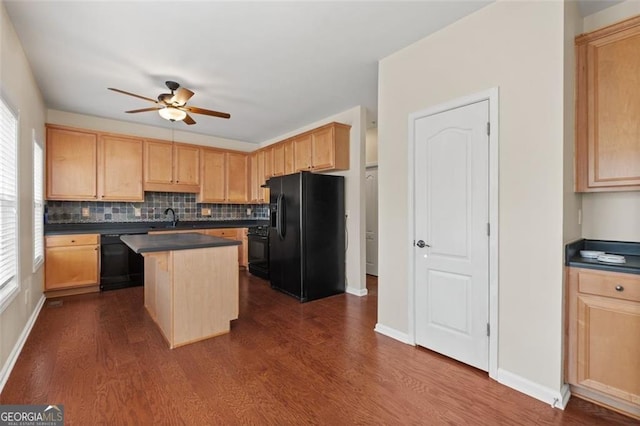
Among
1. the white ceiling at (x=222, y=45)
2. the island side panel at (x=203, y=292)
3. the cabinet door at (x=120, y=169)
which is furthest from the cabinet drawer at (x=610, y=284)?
the cabinet door at (x=120, y=169)

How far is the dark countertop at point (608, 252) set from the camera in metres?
1.70

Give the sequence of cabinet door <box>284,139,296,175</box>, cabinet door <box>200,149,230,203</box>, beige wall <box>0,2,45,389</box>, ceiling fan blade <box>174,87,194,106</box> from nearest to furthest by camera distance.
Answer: beige wall <box>0,2,45,389</box>
ceiling fan blade <box>174,87,194,106</box>
cabinet door <box>284,139,296,175</box>
cabinet door <box>200,149,230,203</box>

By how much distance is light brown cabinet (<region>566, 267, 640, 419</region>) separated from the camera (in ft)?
5.43

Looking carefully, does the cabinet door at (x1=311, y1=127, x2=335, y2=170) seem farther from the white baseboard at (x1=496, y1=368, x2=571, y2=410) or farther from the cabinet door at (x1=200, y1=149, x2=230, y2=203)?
the white baseboard at (x1=496, y1=368, x2=571, y2=410)

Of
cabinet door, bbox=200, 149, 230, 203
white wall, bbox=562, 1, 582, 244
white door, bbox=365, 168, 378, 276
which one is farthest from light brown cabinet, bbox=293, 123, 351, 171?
white wall, bbox=562, 1, 582, 244

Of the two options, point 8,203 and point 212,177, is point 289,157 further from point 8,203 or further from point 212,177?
point 8,203

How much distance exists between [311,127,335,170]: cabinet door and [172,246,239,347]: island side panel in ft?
6.41

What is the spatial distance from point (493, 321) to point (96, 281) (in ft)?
16.0

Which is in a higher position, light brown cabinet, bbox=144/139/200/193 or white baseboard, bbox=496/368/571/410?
light brown cabinet, bbox=144/139/200/193

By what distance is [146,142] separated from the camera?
4.85 metres

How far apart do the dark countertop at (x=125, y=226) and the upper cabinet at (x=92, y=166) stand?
45cm

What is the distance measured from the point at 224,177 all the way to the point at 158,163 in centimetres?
116

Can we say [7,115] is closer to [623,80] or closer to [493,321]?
[493,321]

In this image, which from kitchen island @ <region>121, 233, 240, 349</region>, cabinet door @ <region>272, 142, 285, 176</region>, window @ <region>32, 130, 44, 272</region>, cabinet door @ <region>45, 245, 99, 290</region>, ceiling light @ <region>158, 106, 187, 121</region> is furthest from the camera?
cabinet door @ <region>272, 142, 285, 176</region>
